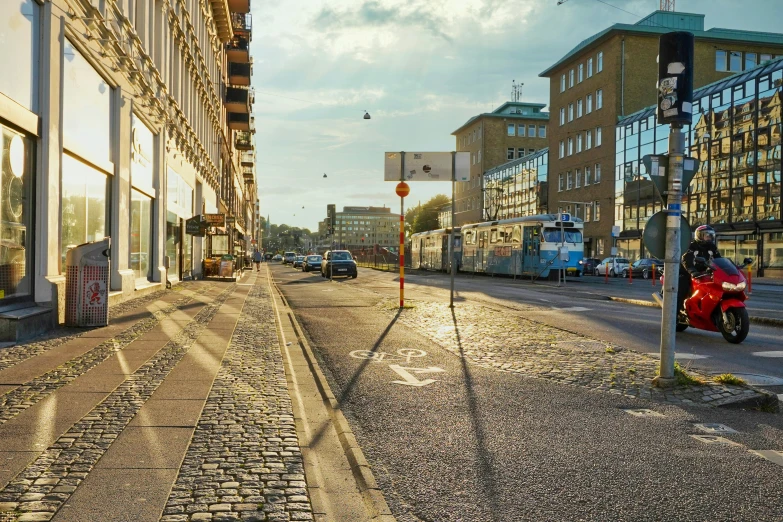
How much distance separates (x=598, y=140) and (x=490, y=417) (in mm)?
60413

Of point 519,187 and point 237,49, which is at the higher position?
point 237,49

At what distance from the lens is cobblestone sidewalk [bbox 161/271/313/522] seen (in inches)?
131

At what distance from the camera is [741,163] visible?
43188 mm

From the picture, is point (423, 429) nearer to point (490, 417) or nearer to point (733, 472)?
point (490, 417)

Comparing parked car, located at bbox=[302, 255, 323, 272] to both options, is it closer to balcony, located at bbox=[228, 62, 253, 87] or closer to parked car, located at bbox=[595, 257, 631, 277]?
balcony, located at bbox=[228, 62, 253, 87]

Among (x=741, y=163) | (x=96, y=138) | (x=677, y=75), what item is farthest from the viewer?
(x=741, y=163)

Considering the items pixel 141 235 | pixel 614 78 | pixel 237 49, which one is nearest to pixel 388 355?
pixel 141 235

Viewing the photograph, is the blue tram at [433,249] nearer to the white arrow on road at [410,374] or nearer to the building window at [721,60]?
the building window at [721,60]

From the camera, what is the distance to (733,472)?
414 cm

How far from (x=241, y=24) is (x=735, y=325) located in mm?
54071

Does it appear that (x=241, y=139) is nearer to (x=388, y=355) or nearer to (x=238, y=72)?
(x=238, y=72)

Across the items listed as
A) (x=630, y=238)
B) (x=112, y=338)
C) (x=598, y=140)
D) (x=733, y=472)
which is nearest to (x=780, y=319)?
(x=733, y=472)

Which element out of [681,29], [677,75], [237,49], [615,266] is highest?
[681,29]

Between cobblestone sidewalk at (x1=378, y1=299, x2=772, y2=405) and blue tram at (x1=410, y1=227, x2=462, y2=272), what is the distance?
32.0m
